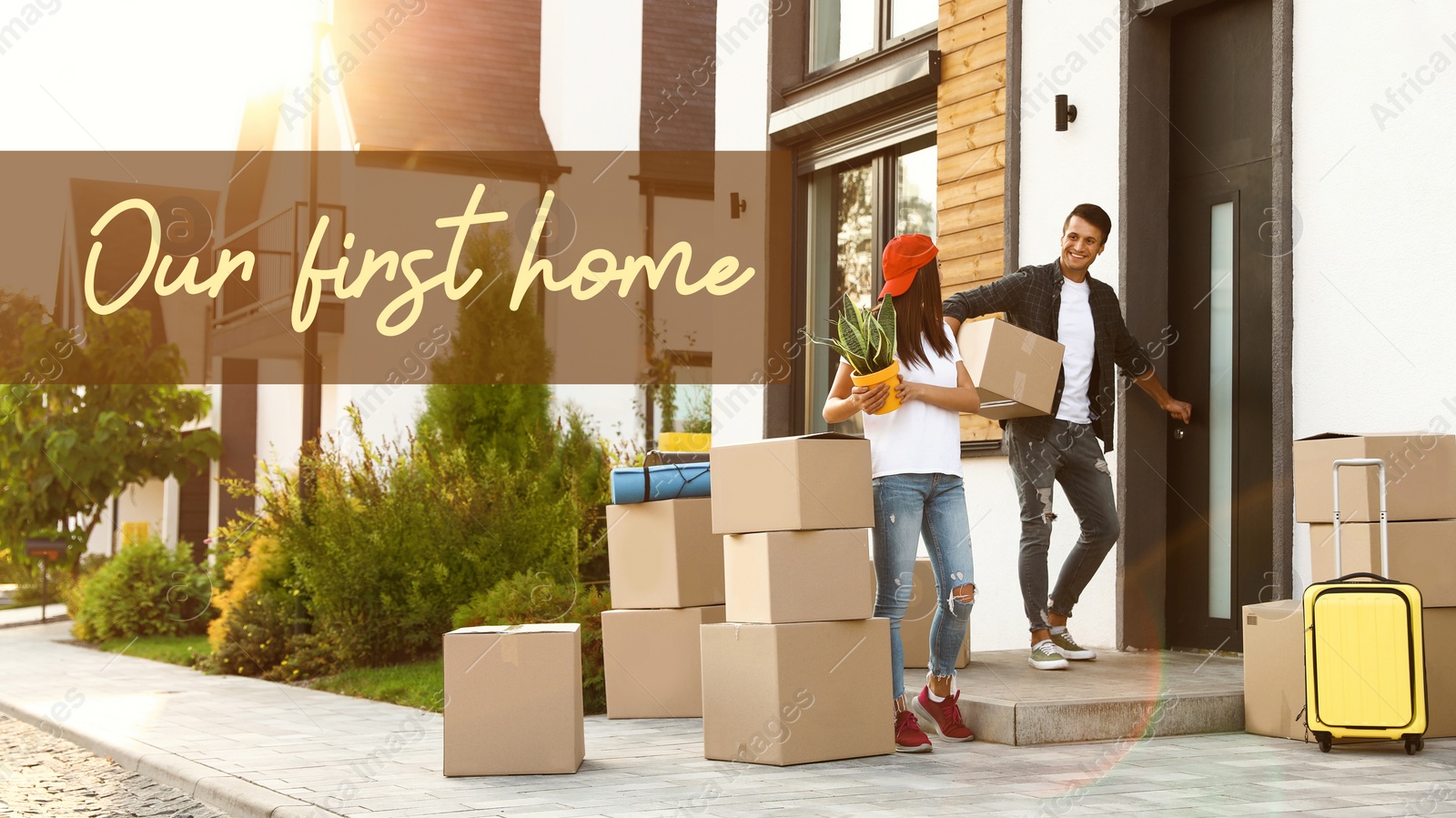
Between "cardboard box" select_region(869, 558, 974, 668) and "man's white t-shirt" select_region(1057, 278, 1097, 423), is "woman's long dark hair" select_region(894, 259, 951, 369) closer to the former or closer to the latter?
"man's white t-shirt" select_region(1057, 278, 1097, 423)

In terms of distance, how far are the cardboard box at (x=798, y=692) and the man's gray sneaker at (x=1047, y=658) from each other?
1.45 meters

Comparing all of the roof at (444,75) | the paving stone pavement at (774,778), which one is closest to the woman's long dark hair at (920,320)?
the paving stone pavement at (774,778)

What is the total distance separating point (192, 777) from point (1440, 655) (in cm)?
505

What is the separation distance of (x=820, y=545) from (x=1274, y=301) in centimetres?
296

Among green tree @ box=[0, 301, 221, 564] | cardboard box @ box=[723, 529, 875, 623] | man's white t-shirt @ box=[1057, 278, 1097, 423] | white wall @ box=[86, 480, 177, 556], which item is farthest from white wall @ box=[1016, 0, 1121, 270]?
white wall @ box=[86, 480, 177, 556]

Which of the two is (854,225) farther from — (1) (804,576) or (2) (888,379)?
(1) (804,576)

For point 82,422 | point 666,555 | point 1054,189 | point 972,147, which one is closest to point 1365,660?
point 666,555

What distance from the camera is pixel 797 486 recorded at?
512 centimetres

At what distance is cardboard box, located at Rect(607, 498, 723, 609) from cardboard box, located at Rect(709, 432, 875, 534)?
4.54ft

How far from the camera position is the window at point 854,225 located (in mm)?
9852

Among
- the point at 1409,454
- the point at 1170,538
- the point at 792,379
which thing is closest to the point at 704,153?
the point at 792,379

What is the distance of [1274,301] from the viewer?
673 centimetres

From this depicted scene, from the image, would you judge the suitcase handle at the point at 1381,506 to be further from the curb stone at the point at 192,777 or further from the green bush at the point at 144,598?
the green bush at the point at 144,598

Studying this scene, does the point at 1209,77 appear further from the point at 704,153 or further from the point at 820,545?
the point at 704,153
